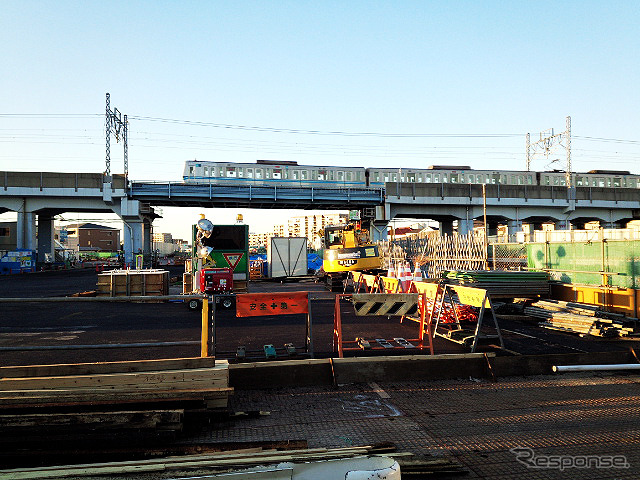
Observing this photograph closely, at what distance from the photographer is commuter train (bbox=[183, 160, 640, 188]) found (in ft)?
155

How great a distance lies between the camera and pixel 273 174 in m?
48.9

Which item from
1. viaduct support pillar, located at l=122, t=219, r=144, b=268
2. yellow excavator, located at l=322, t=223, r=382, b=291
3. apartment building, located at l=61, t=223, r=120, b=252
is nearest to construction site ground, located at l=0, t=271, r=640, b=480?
yellow excavator, located at l=322, t=223, r=382, b=291

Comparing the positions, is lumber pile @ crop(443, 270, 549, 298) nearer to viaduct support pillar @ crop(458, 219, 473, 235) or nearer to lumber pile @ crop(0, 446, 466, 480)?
lumber pile @ crop(0, 446, 466, 480)

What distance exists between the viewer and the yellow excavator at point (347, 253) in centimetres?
2233

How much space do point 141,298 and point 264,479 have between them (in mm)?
3842

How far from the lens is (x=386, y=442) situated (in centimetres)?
447

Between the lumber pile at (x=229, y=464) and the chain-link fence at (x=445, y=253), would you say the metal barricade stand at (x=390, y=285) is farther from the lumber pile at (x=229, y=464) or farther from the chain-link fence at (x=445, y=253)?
the lumber pile at (x=229, y=464)

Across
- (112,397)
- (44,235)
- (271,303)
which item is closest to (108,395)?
(112,397)

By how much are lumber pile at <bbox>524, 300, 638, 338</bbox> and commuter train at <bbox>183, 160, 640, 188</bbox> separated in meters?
37.7

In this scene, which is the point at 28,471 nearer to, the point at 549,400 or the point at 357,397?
the point at 357,397

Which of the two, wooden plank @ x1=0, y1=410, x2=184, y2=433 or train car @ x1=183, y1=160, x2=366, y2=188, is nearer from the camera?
wooden plank @ x1=0, y1=410, x2=184, y2=433

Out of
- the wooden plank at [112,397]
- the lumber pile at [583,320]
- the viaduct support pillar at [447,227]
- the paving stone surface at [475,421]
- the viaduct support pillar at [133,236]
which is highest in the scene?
the viaduct support pillar at [447,227]

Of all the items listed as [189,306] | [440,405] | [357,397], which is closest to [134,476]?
[357,397]

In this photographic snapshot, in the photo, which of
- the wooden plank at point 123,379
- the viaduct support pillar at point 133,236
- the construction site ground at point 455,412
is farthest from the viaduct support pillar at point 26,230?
the wooden plank at point 123,379
